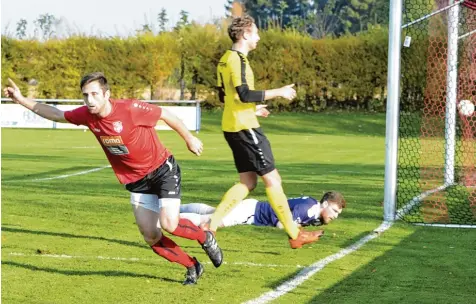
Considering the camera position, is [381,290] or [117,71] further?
[117,71]

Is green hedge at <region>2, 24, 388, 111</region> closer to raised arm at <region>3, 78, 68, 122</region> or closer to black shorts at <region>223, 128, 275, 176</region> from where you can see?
black shorts at <region>223, 128, 275, 176</region>

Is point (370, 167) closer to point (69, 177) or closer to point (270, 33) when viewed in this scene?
point (69, 177)

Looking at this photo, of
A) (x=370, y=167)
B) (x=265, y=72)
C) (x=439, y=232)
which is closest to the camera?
(x=439, y=232)

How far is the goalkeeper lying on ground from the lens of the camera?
9.57 meters

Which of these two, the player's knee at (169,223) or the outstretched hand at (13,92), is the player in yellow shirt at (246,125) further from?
the outstretched hand at (13,92)

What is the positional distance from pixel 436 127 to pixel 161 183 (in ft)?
29.6

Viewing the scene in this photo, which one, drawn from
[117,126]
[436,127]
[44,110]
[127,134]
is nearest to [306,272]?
[127,134]

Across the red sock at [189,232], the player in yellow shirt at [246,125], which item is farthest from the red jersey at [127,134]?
the player in yellow shirt at [246,125]

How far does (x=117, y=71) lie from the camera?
42.5 metres

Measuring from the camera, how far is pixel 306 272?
7910mm

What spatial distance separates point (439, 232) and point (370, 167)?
9846mm

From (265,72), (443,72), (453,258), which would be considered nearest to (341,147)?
(443,72)

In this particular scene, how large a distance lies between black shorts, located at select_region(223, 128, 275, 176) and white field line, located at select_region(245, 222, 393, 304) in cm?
102

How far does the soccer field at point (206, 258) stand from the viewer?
7047 mm
